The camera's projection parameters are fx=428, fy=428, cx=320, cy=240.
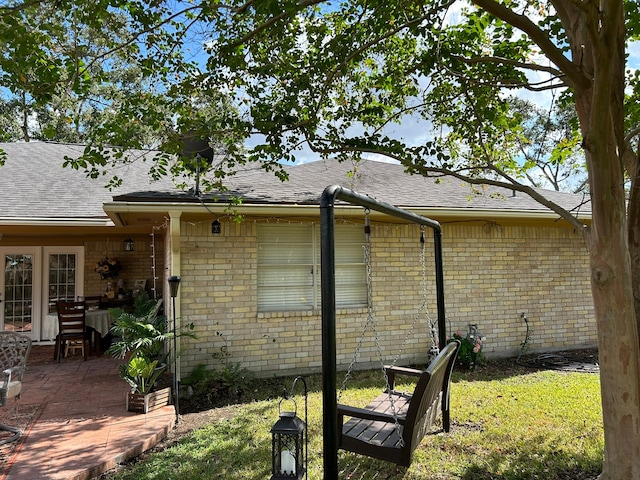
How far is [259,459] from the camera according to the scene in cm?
416

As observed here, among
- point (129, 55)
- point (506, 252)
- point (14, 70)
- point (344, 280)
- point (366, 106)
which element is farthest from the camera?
point (506, 252)

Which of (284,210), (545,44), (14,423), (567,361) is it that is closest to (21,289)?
(14,423)

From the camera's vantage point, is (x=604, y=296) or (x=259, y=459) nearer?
(x=604, y=296)

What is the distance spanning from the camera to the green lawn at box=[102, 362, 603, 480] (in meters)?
3.93

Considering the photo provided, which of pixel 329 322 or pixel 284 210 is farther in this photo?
pixel 284 210

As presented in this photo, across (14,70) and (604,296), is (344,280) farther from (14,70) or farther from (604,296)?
(14,70)

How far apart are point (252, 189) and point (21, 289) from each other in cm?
683

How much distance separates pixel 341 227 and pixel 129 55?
165 inches

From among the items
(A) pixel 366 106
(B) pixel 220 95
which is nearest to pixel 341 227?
(A) pixel 366 106

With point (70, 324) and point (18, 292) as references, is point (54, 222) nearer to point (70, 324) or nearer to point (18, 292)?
point (70, 324)

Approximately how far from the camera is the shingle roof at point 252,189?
24.2 ft

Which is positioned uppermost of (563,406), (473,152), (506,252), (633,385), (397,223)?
(473,152)

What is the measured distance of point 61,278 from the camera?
412 inches

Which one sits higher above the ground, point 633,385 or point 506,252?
point 506,252
